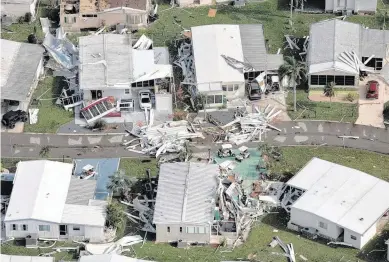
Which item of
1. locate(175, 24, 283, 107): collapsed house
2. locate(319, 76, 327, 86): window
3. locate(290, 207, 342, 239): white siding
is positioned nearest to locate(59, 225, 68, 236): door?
locate(290, 207, 342, 239): white siding

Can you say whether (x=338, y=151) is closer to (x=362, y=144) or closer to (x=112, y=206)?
(x=362, y=144)

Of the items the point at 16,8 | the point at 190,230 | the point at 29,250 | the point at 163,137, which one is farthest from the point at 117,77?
the point at 29,250

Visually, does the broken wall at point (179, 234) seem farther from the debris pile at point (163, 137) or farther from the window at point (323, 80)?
the window at point (323, 80)

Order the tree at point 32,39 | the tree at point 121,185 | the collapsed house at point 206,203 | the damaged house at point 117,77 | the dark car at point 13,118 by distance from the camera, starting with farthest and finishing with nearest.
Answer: the tree at point 32,39 < the damaged house at point 117,77 < the dark car at point 13,118 < the tree at point 121,185 < the collapsed house at point 206,203

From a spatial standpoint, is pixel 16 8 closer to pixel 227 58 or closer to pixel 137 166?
pixel 227 58

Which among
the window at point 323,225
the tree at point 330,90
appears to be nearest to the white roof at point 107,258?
the window at point 323,225

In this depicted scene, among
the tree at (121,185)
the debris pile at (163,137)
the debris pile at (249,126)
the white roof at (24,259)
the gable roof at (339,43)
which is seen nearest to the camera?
the white roof at (24,259)
